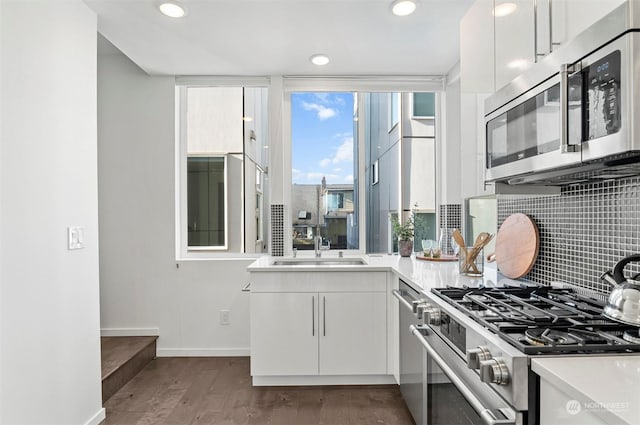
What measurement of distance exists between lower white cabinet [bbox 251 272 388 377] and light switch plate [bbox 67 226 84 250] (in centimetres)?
108

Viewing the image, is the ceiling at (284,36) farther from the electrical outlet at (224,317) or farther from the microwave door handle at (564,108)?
the electrical outlet at (224,317)

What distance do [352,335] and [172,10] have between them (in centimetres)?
233

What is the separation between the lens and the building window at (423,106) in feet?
11.7

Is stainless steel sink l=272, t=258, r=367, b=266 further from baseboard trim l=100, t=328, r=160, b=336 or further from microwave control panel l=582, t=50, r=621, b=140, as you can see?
microwave control panel l=582, t=50, r=621, b=140

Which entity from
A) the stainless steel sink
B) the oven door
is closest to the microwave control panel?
the oven door

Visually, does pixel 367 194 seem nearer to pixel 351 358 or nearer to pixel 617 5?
pixel 351 358

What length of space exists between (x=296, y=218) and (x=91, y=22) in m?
2.04

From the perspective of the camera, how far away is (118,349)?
3.03 meters

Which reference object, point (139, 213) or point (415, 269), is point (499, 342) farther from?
point (139, 213)

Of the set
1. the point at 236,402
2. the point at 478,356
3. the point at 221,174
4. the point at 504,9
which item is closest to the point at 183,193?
the point at 221,174

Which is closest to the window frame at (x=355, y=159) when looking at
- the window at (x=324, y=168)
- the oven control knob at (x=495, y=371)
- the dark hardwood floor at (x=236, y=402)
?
the window at (x=324, y=168)

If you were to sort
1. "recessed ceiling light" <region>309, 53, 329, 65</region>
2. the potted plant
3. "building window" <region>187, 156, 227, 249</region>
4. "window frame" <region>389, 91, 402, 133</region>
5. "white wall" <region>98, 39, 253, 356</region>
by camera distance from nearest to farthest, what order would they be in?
1. "recessed ceiling light" <region>309, 53, 329, 65</region>
2. the potted plant
3. "white wall" <region>98, 39, 253, 356</region>
4. "building window" <region>187, 156, 227, 249</region>
5. "window frame" <region>389, 91, 402, 133</region>

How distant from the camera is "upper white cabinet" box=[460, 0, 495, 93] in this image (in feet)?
5.70

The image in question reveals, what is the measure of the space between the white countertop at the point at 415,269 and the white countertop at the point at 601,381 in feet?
3.08
